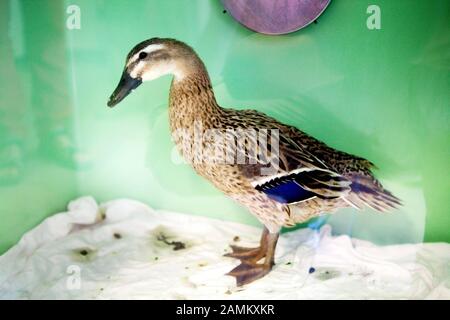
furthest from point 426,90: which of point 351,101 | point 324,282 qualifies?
point 324,282

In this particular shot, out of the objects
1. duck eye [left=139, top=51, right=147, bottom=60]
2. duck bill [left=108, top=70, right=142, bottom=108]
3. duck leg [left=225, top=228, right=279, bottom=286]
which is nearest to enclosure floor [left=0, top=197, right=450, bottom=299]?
duck leg [left=225, top=228, right=279, bottom=286]

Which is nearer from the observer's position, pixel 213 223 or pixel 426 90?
pixel 426 90

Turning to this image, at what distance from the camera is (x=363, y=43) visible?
165 centimetres

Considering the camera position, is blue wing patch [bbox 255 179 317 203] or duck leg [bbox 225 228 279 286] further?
duck leg [bbox 225 228 279 286]

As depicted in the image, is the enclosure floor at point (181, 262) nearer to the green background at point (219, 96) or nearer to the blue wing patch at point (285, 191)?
the green background at point (219, 96)

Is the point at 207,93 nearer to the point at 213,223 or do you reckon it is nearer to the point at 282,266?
the point at 213,223

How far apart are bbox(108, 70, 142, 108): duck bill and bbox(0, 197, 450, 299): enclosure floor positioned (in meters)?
0.40

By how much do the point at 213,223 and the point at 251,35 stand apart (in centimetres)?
69

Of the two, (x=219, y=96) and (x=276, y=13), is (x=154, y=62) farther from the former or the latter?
(x=276, y=13)

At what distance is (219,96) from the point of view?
5.61 ft

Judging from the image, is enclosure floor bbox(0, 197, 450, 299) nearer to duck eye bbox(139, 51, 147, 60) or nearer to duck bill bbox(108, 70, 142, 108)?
duck bill bbox(108, 70, 142, 108)

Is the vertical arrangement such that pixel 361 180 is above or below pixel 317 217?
above

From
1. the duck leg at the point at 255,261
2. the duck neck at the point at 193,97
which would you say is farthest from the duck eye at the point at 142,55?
the duck leg at the point at 255,261

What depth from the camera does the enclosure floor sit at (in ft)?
5.49
